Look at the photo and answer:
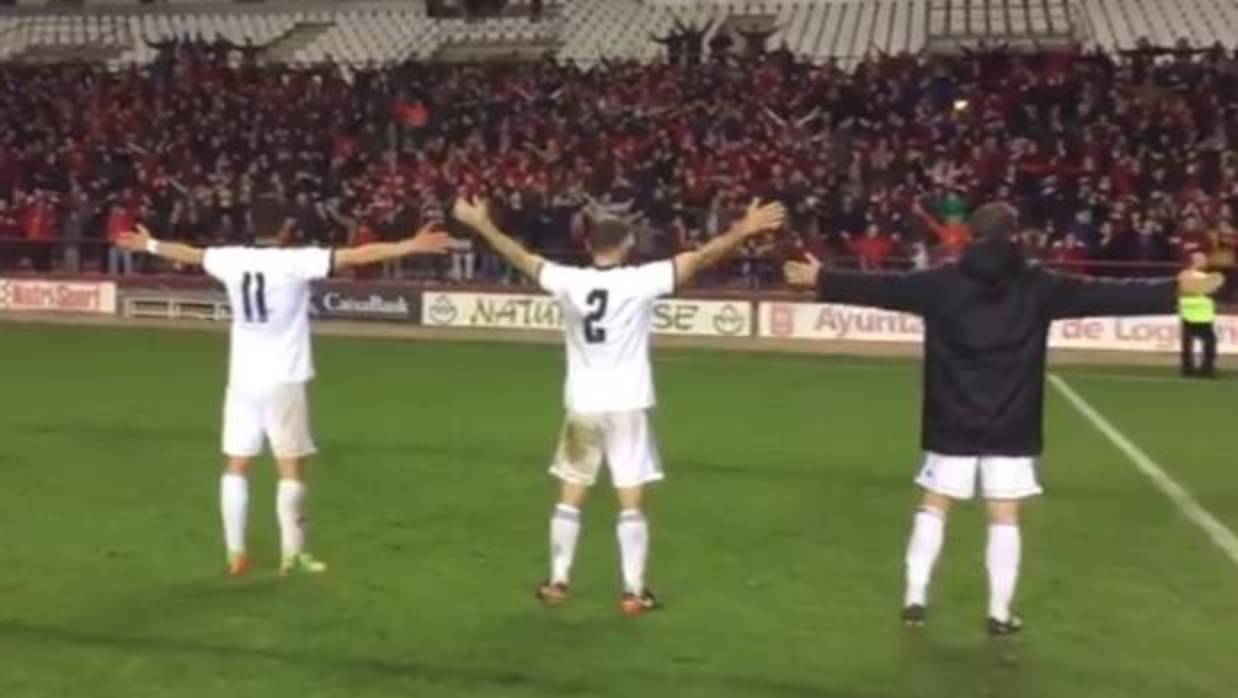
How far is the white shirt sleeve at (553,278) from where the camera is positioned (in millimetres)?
9312

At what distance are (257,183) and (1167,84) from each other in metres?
17.9

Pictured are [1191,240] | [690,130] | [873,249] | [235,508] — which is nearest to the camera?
[235,508]

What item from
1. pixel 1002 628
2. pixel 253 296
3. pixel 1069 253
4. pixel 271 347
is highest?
pixel 1069 253

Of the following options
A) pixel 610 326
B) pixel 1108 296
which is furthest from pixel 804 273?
pixel 1108 296

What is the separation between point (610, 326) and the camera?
30.4 feet

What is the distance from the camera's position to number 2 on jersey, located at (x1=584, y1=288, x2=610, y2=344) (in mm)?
9242

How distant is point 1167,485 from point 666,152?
20.0 m

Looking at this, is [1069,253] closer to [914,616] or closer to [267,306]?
[914,616]

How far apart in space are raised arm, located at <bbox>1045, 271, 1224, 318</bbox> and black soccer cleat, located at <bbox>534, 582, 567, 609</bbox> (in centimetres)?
305

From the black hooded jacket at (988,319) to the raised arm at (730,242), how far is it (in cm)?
41

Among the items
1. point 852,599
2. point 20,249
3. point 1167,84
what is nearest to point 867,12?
point 1167,84

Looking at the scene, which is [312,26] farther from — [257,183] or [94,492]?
[94,492]

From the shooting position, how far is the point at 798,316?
29266 mm

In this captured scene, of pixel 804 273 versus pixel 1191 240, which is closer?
pixel 804 273
